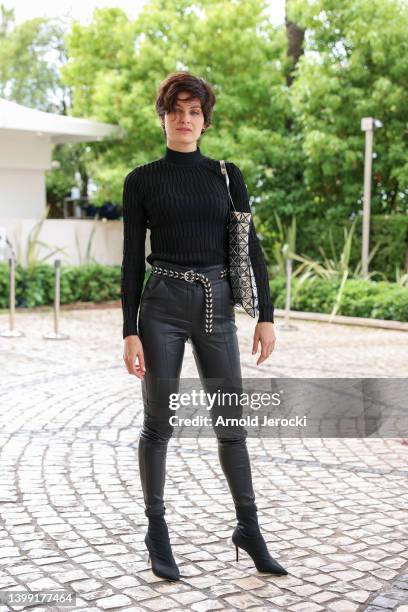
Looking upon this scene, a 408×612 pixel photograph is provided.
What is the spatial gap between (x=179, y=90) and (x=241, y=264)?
25.9 inches

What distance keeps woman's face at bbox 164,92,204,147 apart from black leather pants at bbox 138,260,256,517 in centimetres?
46

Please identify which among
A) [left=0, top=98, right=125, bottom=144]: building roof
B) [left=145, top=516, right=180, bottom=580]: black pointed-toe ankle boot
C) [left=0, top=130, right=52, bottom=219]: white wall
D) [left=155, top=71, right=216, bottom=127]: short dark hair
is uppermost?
[left=0, top=98, right=125, bottom=144]: building roof

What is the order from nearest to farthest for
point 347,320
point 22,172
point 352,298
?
point 347,320 → point 352,298 → point 22,172

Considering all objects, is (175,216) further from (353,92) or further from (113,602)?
(353,92)

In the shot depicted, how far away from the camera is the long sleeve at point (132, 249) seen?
337 centimetres

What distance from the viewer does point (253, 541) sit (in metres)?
3.46

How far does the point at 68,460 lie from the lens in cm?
538

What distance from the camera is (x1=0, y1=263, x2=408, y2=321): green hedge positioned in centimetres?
1348

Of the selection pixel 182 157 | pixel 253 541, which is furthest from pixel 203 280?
pixel 253 541

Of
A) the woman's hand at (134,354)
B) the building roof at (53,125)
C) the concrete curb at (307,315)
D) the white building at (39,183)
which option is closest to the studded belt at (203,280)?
the woman's hand at (134,354)

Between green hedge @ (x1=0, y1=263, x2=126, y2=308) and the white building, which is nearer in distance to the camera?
green hedge @ (x1=0, y1=263, x2=126, y2=308)

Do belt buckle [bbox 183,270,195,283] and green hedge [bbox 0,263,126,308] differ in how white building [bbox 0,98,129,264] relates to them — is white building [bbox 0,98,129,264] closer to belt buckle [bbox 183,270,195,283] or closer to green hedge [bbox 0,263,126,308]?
green hedge [bbox 0,263,126,308]

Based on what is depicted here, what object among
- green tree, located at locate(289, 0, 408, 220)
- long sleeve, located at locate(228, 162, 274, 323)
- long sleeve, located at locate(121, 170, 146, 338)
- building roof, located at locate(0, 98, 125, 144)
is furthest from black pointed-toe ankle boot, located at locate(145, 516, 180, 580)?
building roof, located at locate(0, 98, 125, 144)

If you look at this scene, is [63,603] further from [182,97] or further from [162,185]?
[182,97]
